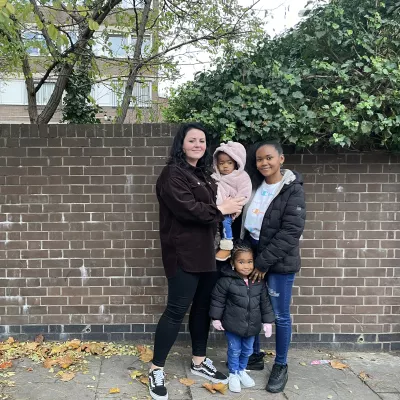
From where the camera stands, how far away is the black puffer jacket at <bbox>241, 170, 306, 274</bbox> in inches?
113

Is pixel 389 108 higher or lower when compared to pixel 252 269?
higher

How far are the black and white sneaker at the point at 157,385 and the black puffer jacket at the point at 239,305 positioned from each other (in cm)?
57

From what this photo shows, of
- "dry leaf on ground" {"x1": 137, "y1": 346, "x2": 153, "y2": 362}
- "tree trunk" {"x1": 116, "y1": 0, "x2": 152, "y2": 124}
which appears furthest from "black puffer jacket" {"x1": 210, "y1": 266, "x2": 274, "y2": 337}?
"tree trunk" {"x1": 116, "y1": 0, "x2": 152, "y2": 124}

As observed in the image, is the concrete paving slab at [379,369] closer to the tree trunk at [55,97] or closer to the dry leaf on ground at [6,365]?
the dry leaf on ground at [6,365]

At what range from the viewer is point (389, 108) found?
3371mm

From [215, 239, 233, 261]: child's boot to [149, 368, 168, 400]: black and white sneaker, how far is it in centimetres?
95

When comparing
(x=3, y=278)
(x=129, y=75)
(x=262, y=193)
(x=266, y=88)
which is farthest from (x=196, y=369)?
(x=129, y=75)

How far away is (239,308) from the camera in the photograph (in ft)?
9.64

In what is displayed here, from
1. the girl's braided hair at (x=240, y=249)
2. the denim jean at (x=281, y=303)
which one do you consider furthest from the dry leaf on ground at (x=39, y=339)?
the denim jean at (x=281, y=303)

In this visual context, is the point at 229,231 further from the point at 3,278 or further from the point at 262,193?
the point at 3,278

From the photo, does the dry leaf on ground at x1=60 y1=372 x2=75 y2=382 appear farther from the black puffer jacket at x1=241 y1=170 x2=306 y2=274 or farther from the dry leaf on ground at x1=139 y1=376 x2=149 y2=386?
the black puffer jacket at x1=241 y1=170 x2=306 y2=274

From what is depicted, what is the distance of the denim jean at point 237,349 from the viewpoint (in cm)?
298

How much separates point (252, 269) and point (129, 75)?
292cm

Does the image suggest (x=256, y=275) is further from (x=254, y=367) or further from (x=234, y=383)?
(x=254, y=367)
